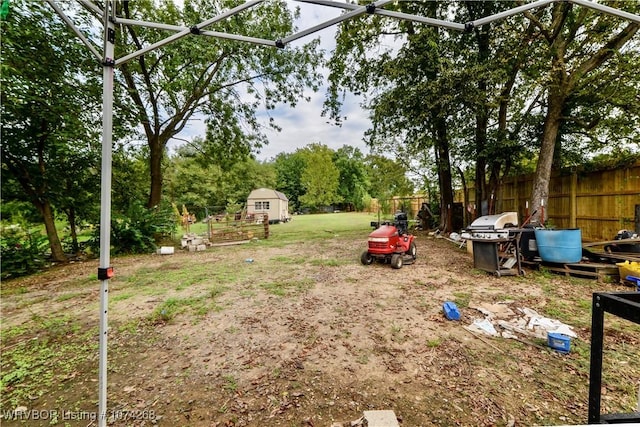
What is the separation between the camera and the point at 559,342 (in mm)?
2482

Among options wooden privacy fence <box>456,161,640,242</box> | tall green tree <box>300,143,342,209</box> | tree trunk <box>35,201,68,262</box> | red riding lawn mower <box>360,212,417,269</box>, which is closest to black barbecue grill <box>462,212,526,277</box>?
red riding lawn mower <box>360,212,417,269</box>

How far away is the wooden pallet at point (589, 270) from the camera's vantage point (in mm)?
4234

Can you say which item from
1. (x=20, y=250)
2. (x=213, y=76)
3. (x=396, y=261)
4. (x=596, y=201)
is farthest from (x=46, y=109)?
(x=596, y=201)

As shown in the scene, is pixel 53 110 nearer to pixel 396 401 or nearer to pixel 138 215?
pixel 138 215

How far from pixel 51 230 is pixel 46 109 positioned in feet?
10.3

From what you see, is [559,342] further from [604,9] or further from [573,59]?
[573,59]

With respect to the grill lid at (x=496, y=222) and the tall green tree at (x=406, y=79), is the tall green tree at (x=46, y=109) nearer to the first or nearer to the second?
the tall green tree at (x=406, y=79)

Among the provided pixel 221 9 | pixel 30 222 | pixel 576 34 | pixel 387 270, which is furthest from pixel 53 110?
pixel 576 34

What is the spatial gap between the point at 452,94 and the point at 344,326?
590cm

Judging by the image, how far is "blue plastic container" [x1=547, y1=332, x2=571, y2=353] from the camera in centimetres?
246

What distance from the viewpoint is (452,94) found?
6020 mm

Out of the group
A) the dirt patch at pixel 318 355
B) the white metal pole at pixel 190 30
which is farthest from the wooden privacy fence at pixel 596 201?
the white metal pole at pixel 190 30

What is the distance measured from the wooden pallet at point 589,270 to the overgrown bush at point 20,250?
37.8ft

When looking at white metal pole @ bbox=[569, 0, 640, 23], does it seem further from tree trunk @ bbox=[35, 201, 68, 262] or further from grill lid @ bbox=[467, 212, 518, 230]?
tree trunk @ bbox=[35, 201, 68, 262]
